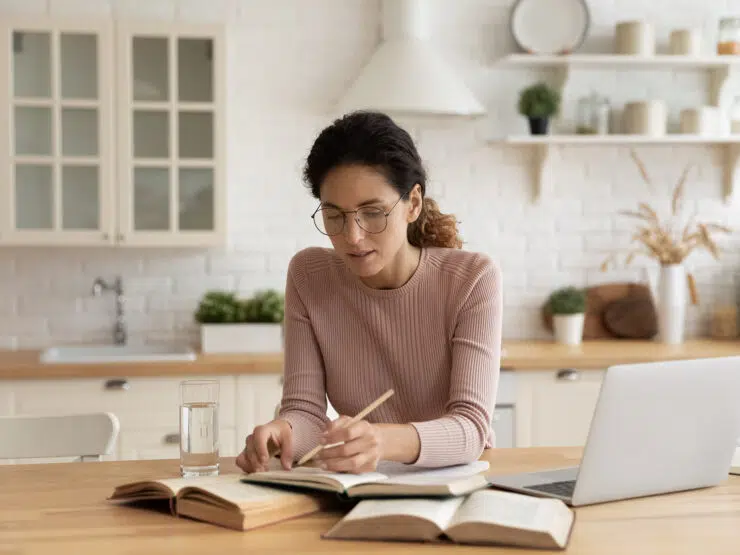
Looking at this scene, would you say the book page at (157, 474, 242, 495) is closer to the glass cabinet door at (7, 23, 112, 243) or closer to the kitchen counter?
the kitchen counter

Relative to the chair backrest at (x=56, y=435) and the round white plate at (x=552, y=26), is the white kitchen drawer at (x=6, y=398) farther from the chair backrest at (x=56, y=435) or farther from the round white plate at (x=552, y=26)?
the round white plate at (x=552, y=26)

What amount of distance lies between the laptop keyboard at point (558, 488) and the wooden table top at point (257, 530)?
7 cm

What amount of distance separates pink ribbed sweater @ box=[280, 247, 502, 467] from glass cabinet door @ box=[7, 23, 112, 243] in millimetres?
1836

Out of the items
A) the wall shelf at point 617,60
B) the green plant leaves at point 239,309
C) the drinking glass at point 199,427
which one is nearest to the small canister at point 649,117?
the wall shelf at point 617,60

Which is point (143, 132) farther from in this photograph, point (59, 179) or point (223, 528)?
point (223, 528)

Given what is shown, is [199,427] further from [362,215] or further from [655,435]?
[655,435]

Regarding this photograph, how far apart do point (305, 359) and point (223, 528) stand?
0.70 meters

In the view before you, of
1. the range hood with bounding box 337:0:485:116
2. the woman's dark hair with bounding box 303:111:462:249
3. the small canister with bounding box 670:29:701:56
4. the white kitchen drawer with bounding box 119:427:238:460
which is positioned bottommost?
the white kitchen drawer with bounding box 119:427:238:460

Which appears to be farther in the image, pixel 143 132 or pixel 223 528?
pixel 143 132

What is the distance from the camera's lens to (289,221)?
14.1 feet

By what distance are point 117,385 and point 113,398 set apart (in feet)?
0.17

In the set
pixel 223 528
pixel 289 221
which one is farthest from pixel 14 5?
pixel 223 528

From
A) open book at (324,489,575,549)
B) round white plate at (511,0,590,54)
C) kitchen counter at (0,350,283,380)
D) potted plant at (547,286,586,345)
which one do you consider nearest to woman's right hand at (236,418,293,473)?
open book at (324,489,575,549)

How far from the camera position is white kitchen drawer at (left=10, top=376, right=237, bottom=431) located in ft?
11.8
